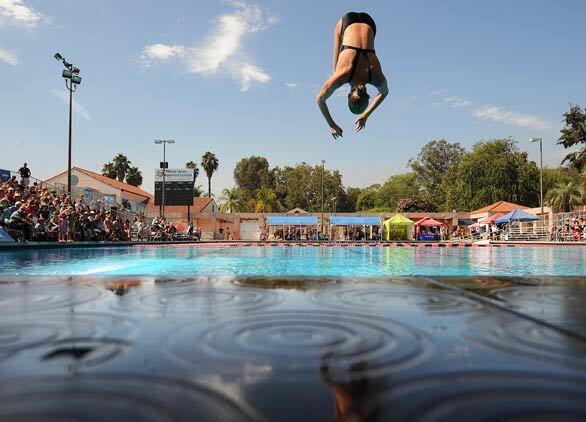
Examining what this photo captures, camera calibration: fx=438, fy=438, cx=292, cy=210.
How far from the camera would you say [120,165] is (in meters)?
57.8

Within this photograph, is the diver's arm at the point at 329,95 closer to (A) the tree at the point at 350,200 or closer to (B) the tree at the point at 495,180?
(B) the tree at the point at 495,180

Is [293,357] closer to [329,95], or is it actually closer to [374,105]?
[329,95]

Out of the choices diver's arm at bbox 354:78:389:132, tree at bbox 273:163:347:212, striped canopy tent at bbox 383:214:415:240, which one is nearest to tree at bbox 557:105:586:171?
striped canopy tent at bbox 383:214:415:240

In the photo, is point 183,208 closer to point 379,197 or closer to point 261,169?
point 261,169

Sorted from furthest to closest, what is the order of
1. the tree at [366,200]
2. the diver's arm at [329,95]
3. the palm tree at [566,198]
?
the tree at [366,200] < the palm tree at [566,198] < the diver's arm at [329,95]

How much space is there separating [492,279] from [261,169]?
71.4 meters

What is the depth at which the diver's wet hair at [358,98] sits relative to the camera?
5516 mm

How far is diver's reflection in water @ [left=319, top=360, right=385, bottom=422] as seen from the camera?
2.65 ft

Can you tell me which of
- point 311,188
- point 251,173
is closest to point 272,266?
point 311,188

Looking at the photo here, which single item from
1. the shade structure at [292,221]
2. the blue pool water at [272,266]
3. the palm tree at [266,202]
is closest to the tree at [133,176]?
the palm tree at [266,202]

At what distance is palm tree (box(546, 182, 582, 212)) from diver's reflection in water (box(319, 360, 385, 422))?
1784 inches

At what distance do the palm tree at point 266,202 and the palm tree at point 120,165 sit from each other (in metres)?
18.1

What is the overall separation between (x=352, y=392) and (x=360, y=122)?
527 cm

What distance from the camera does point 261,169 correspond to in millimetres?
73625
